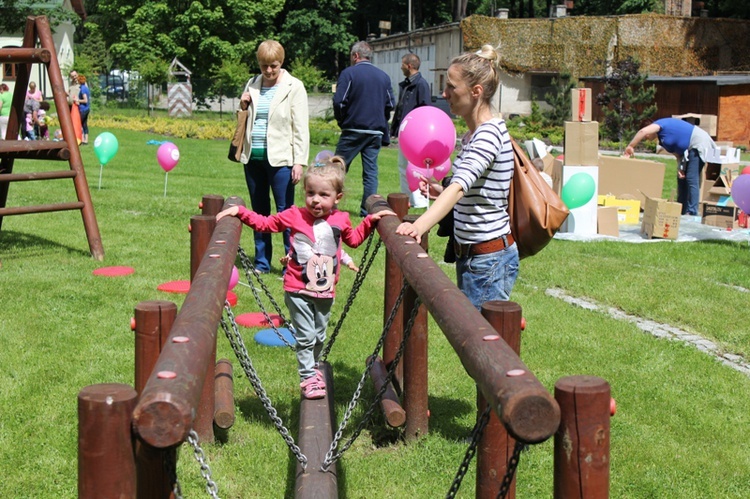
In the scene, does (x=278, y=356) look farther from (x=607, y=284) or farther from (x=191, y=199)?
(x=191, y=199)

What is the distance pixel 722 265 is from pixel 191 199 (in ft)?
A: 25.5

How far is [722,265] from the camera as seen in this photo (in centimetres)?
1038

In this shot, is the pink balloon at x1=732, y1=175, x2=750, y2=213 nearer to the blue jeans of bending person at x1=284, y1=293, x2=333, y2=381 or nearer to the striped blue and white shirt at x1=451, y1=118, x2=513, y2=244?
the striped blue and white shirt at x1=451, y1=118, x2=513, y2=244

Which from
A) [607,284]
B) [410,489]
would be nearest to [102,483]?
[410,489]

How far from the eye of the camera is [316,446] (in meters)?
4.30

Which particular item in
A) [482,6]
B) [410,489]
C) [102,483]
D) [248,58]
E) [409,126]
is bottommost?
[410,489]

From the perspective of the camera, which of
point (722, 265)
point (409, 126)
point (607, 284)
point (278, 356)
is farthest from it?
point (722, 265)

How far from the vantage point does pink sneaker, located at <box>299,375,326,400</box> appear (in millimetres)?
4938

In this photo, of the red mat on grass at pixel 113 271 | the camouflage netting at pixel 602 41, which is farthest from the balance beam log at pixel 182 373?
the camouflage netting at pixel 602 41

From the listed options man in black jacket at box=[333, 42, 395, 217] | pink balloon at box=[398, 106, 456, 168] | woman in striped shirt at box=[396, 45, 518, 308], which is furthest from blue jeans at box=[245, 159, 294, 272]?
woman in striped shirt at box=[396, 45, 518, 308]

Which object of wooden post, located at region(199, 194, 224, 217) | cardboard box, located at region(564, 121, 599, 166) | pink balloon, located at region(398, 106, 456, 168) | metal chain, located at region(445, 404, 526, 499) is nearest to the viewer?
metal chain, located at region(445, 404, 526, 499)

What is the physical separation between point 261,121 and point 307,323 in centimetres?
380

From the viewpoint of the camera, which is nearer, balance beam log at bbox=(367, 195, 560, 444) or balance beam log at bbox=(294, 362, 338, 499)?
balance beam log at bbox=(367, 195, 560, 444)

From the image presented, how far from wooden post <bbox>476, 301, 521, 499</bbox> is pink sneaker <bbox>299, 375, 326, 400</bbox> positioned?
1741 mm
